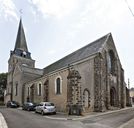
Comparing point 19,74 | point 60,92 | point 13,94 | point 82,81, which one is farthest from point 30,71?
point 82,81

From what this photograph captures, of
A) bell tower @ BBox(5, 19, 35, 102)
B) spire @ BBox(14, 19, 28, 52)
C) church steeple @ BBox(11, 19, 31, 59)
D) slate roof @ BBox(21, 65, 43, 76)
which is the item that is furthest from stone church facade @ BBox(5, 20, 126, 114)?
spire @ BBox(14, 19, 28, 52)

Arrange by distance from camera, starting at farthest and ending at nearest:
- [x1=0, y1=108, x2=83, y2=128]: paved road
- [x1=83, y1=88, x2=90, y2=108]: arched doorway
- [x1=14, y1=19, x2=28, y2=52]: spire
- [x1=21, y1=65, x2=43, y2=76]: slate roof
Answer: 1. [x1=14, y1=19, x2=28, y2=52]: spire
2. [x1=21, y1=65, x2=43, y2=76]: slate roof
3. [x1=83, y1=88, x2=90, y2=108]: arched doorway
4. [x1=0, y1=108, x2=83, y2=128]: paved road

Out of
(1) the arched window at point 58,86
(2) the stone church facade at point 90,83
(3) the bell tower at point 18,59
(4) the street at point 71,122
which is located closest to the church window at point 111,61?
(2) the stone church facade at point 90,83

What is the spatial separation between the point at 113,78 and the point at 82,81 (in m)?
4.64

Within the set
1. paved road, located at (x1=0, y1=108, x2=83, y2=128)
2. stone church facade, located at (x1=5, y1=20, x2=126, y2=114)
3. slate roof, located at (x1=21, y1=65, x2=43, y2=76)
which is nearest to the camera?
paved road, located at (x1=0, y1=108, x2=83, y2=128)

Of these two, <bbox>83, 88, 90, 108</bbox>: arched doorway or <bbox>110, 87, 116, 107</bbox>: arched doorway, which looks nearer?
<bbox>83, 88, 90, 108</bbox>: arched doorway

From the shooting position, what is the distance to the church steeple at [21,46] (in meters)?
55.8

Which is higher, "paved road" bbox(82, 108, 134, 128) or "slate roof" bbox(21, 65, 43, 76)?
"slate roof" bbox(21, 65, 43, 76)

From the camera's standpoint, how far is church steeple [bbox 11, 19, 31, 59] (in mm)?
55831

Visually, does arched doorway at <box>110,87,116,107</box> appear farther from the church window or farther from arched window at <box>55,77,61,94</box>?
arched window at <box>55,77,61,94</box>

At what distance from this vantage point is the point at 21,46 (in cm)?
5650

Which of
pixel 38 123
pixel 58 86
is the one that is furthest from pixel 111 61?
pixel 38 123

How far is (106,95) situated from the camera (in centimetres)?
2741

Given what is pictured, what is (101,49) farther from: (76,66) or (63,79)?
(63,79)
